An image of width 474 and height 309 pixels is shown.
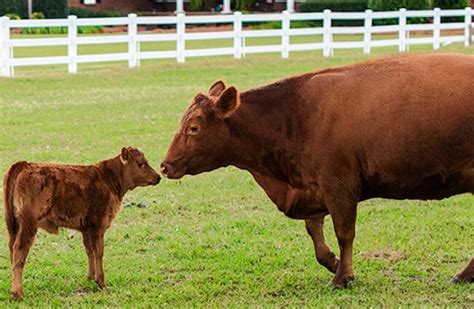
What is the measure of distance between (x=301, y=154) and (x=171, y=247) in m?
1.98

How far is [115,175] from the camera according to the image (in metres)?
8.71

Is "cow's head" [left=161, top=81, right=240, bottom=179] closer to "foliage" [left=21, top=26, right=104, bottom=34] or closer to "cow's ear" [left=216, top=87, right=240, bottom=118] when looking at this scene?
"cow's ear" [left=216, top=87, right=240, bottom=118]

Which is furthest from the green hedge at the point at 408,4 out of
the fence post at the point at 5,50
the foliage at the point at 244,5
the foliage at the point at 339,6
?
the fence post at the point at 5,50

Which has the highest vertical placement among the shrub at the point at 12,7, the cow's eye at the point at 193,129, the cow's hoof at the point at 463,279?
the shrub at the point at 12,7

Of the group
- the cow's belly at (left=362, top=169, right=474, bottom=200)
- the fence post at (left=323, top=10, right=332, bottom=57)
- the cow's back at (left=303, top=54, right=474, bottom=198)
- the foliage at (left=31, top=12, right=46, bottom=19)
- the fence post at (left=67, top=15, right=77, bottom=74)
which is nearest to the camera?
the cow's back at (left=303, top=54, right=474, bottom=198)

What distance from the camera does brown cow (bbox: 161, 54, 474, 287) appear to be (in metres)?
8.21

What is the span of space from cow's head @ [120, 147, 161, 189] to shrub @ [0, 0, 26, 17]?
44.0m

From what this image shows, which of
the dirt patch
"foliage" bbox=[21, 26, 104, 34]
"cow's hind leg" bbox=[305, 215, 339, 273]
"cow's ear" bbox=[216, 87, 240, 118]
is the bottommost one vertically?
the dirt patch

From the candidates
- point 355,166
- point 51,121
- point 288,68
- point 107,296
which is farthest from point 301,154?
point 288,68

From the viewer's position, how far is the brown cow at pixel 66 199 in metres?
7.89

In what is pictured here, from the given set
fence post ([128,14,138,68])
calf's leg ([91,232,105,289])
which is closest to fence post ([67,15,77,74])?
fence post ([128,14,138,68])

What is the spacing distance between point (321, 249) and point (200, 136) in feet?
4.27

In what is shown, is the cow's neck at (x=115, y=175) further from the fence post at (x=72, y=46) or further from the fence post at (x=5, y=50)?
the fence post at (x=72, y=46)

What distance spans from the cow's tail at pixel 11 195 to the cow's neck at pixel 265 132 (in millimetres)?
1699
